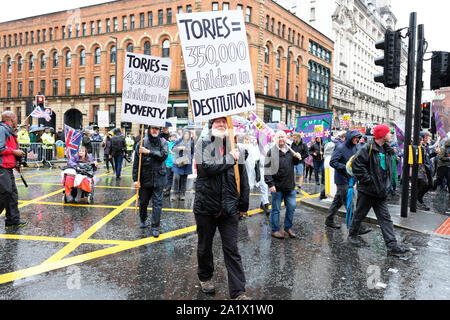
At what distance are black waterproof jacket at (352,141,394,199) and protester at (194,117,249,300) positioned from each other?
2.41m

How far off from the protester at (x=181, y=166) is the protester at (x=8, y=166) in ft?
12.0

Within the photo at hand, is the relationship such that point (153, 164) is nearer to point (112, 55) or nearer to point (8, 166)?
point (8, 166)

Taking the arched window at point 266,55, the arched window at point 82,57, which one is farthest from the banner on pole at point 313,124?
the arched window at point 82,57

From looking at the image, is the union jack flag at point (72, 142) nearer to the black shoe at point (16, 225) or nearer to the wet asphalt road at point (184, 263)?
the wet asphalt road at point (184, 263)

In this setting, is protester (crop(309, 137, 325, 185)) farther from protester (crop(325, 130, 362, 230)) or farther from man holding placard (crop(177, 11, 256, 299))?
man holding placard (crop(177, 11, 256, 299))

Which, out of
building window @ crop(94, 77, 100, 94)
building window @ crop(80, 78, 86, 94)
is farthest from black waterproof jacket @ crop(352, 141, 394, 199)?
building window @ crop(80, 78, 86, 94)

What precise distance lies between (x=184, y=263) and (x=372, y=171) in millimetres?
3099

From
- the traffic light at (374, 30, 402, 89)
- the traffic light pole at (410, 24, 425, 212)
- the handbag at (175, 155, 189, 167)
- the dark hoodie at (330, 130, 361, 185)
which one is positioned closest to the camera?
the dark hoodie at (330, 130, 361, 185)

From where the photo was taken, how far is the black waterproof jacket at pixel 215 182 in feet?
11.2

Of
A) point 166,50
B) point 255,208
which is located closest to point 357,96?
point 166,50

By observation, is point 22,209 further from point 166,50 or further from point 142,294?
point 166,50

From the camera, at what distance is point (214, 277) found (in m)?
3.99

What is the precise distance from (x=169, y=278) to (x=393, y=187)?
30.0ft

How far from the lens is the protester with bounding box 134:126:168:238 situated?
582cm
